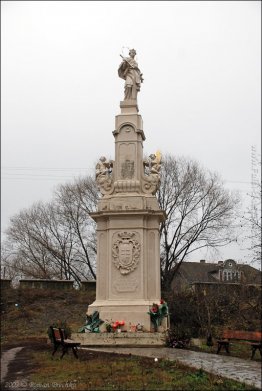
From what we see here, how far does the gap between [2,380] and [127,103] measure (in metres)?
12.2

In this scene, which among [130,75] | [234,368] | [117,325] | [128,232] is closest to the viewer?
[234,368]

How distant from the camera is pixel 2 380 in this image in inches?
391

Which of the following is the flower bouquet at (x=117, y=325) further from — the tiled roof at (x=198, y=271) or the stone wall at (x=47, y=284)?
the tiled roof at (x=198, y=271)

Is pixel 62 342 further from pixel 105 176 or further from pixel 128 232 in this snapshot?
pixel 105 176

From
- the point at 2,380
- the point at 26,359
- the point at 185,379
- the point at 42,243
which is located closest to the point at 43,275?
the point at 42,243

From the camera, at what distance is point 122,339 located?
1575 cm

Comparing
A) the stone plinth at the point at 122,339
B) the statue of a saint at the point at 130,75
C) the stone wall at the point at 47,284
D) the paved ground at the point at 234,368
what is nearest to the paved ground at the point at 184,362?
the paved ground at the point at 234,368

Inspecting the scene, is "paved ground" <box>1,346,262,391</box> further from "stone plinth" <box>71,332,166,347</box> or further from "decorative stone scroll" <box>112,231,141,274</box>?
"decorative stone scroll" <box>112,231,141,274</box>

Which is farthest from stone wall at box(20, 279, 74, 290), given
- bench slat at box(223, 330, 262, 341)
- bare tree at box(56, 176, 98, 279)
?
bench slat at box(223, 330, 262, 341)

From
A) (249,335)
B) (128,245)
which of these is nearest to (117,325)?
(128,245)

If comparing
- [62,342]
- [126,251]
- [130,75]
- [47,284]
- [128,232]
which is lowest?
[62,342]

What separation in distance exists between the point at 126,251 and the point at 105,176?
117 inches

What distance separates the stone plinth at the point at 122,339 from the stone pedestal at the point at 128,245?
3.61ft

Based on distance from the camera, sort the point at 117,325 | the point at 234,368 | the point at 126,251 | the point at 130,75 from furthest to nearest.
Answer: the point at 130,75 < the point at 126,251 < the point at 117,325 < the point at 234,368
